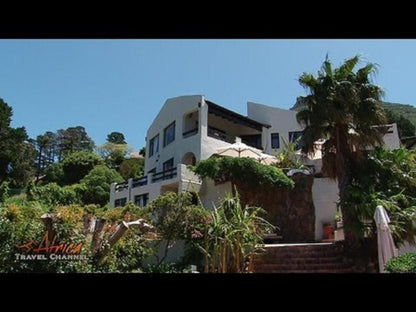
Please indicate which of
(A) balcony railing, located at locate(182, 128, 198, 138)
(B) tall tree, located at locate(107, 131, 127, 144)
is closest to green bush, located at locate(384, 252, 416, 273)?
(A) balcony railing, located at locate(182, 128, 198, 138)

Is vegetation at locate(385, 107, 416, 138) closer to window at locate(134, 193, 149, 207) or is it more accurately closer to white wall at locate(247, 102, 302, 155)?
white wall at locate(247, 102, 302, 155)

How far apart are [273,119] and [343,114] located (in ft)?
40.5

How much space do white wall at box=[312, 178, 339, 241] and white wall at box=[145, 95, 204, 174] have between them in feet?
19.3

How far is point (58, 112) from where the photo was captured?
7.61 meters

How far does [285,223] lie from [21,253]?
9.47m

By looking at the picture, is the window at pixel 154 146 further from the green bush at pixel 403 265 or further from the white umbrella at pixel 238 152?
the green bush at pixel 403 265

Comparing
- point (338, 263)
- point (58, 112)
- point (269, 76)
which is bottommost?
point (338, 263)

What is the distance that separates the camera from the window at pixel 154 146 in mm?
22609

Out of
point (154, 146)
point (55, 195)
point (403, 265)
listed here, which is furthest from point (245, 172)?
point (55, 195)

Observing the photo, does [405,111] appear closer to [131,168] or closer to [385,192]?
[131,168]
